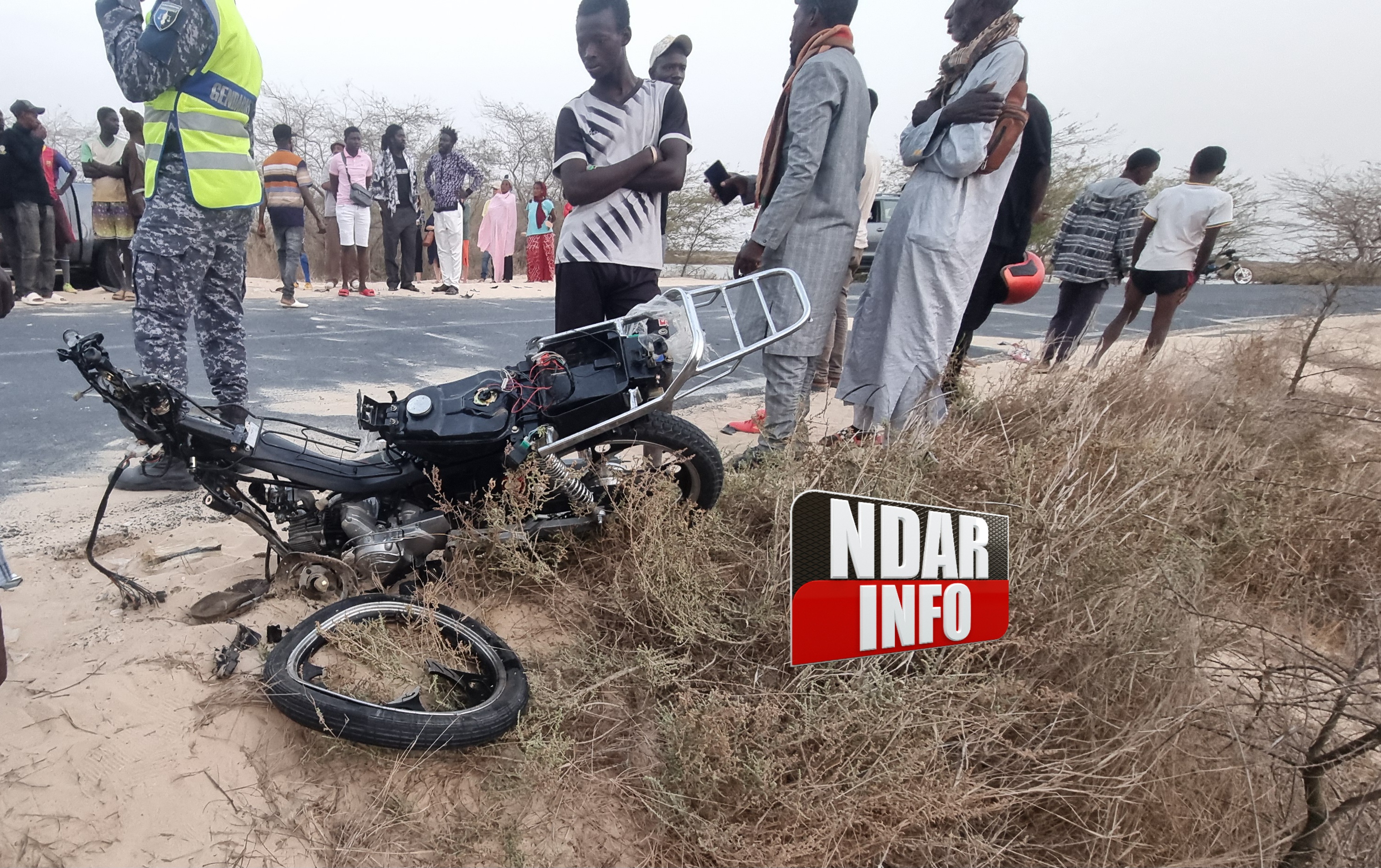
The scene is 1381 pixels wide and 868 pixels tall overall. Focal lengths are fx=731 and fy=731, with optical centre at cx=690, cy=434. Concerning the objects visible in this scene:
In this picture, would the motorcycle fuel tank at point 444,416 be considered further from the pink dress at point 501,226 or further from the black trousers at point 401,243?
the pink dress at point 501,226

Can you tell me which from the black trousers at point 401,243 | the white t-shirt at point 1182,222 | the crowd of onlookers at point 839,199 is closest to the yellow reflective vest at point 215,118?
the crowd of onlookers at point 839,199

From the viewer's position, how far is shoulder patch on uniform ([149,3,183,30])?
2721 millimetres

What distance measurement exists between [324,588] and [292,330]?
5.26 metres

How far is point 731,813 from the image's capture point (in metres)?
1.53

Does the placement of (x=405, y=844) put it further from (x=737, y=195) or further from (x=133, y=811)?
(x=737, y=195)

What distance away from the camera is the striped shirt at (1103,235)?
4.83 metres

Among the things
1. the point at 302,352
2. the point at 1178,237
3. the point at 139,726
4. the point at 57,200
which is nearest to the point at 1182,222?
the point at 1178,237

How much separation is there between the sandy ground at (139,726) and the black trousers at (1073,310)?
163 inches

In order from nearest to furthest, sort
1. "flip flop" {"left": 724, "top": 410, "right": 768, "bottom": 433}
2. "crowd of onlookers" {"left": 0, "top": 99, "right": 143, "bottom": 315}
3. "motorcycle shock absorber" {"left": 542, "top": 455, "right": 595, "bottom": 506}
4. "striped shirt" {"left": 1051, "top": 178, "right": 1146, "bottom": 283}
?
"motorcycle shock absorber" {"left": 542, "top": 455, "right": 595, "bottom": 506} → "flip flop" {"left": 724, "top": 410, "right": 768, "bottom": 433} → "striped shirt" {"left": 1051, "top": 178, "right": 1146, "bottom": 283} → "crowd of onlookers" {"left": 0, "top": 99, "right": 143, "bottom": 315}

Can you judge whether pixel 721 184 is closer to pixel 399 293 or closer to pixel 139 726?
pixel 139 726

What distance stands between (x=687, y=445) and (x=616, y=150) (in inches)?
49.3

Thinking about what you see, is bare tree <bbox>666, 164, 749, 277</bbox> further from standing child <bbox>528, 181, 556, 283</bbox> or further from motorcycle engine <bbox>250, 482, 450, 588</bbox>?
motorcycle engine <bbox>250, 482, 450, 588</bbox>

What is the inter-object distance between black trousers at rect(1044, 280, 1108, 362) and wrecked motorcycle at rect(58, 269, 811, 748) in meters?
3.15

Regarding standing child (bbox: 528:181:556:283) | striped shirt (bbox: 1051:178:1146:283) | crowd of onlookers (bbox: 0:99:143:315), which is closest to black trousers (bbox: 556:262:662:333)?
striped shirt (bbox: 1051:178:1146:283)
